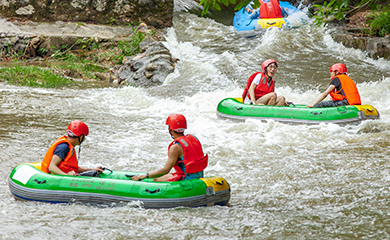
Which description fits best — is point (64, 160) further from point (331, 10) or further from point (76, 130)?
point (331, 10)

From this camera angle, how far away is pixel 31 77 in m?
11.4

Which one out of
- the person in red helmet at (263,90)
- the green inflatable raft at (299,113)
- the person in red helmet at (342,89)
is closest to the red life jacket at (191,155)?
the green inflatable raft at (299,113)

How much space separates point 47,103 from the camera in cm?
905

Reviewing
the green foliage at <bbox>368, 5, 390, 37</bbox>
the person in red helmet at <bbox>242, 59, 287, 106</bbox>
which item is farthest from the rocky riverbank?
the person in red helmet at <bbox>242, 59, 287, 106</bbox>

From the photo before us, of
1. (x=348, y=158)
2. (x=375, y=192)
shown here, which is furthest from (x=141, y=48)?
(x=375, y=192)

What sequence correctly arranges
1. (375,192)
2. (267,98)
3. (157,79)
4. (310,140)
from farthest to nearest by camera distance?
(157,79)
(267,98)
(310,140)
(375,192)

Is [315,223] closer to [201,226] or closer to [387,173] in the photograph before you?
[201,226]

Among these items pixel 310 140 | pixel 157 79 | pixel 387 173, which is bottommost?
pixel 157 79

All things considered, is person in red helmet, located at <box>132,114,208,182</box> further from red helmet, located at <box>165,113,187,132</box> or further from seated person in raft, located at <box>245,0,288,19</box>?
seated person in raft, located at <box>245,0,288,19</box>

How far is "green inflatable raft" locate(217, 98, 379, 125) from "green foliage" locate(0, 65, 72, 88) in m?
5.84

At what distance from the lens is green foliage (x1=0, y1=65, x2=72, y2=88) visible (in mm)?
11180

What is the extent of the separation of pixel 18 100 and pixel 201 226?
23.6 ft

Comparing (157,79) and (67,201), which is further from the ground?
(67,201)

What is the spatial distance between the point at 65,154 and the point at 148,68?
832 cm
